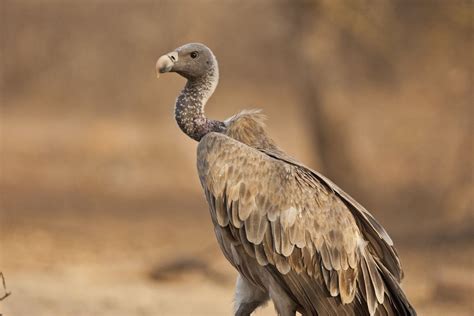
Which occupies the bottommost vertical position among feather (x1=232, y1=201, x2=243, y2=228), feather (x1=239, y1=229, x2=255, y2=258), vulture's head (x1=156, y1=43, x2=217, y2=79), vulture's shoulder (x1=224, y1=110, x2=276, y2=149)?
feather (x1=239, y1=229, x2=255, y2=258)

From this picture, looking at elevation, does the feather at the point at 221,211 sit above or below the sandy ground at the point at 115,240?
below

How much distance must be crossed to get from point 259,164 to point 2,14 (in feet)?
53.7

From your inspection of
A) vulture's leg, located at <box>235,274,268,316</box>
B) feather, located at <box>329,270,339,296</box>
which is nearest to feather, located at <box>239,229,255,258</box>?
vulture's leg, located at <box>235,274,268,316</box>

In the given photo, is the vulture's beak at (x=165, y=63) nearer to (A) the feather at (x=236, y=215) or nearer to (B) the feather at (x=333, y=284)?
(A) the feather at (x=236, y=215)

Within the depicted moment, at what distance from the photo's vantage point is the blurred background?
45.0 ft

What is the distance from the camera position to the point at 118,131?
2498 cm

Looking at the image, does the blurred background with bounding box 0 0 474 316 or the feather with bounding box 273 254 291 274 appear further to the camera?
the blurred background with bounding box 0 0 474 316

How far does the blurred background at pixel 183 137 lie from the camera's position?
13.7 m

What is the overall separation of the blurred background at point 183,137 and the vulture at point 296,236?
349cm

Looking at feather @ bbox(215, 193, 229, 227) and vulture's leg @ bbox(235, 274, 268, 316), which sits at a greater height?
feather @ bbox(215, 193, 229, 227)

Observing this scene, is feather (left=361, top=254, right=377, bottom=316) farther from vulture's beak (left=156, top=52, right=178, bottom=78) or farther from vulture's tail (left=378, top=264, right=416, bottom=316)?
vulture's beak (left=156, top=52, right=178, bottom=78)

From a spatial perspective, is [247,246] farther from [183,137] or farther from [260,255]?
[183,137]

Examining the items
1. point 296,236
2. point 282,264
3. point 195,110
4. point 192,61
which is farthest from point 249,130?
point 282,264

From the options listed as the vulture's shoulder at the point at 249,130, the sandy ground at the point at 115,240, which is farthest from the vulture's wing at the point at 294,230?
the sandy ground at the point at 115,240
